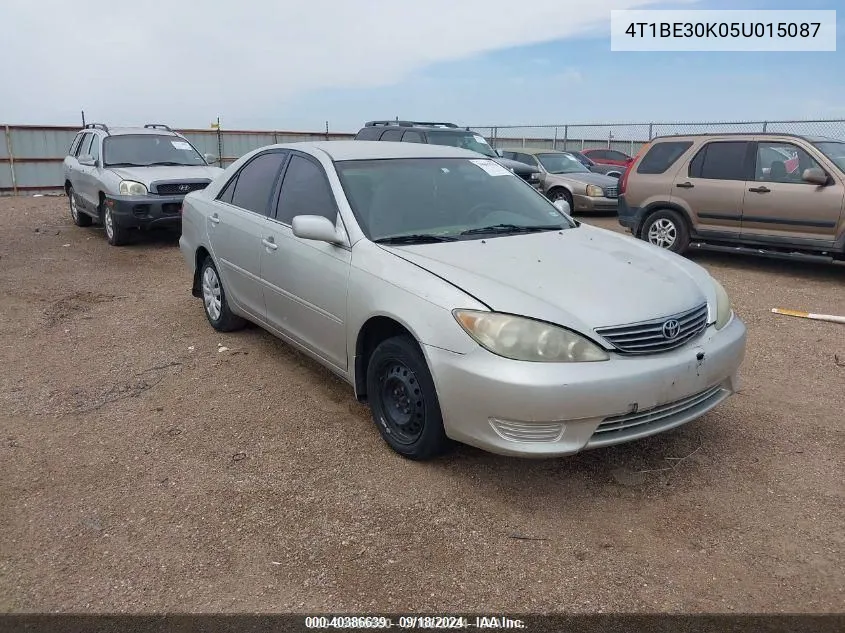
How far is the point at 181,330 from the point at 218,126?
1679cm

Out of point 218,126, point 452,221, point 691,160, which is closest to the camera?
point 452,221

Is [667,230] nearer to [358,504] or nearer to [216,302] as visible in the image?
[216,302]

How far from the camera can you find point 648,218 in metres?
9.52

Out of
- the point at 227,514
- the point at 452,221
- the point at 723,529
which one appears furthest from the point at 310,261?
the point at 723,529

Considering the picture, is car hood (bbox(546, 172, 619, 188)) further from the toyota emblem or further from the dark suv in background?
the toyota emblem

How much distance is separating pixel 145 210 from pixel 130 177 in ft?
1.96

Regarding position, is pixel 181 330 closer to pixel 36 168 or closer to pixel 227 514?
pixel 227 514

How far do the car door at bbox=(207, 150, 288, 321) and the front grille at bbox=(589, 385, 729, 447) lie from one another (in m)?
2.70

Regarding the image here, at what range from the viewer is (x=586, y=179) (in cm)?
1383

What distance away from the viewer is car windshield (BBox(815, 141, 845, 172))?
7.93 meters

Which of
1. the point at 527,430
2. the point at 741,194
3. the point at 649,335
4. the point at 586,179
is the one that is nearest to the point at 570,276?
the point at 649,335

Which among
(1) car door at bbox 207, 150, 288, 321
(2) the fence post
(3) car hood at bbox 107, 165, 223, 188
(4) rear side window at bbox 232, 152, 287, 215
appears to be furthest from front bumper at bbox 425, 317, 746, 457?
(2) the fence post

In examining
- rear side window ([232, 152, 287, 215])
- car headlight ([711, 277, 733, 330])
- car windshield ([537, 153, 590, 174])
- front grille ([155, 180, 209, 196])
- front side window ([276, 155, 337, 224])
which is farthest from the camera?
car windshield ([537, 153, 590, 174])

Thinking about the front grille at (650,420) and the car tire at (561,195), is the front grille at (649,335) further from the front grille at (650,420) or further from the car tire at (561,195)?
the car tire at (561,195)
